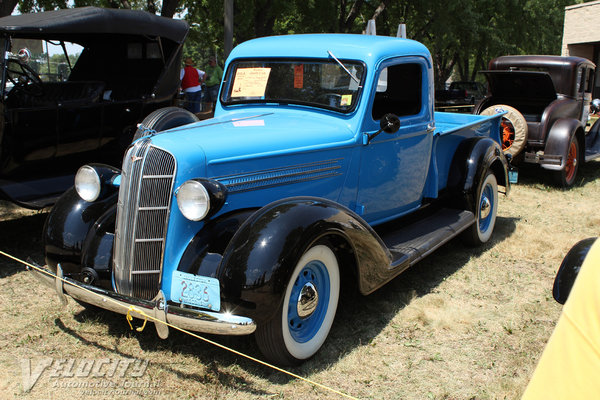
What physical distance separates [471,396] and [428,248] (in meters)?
1.31

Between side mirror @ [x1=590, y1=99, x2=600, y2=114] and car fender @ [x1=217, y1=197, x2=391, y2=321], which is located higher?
side mirror @ [x1=590, y1=99, x2=600, y2=114]

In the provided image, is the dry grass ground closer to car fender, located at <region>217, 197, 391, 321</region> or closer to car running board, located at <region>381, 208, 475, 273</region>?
car running board, located at <region>381, 208, 475, 273</region>

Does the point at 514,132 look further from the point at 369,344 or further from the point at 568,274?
the point at 568,274

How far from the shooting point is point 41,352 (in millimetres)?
3240

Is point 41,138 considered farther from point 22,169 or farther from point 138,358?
point 138,358

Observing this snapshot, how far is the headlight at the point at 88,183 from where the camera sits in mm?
3451

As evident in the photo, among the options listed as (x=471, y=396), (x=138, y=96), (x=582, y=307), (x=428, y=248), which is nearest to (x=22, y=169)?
(x=138, y=96)

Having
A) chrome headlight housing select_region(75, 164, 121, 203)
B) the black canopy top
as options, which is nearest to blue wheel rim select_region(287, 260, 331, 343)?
chrome headlight housing select_region(75, 164, 121, 203)

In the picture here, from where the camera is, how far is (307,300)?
3.08m

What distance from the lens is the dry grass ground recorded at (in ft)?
9.66

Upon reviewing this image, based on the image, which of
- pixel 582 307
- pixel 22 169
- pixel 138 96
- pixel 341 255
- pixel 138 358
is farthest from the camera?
pixel 138 96

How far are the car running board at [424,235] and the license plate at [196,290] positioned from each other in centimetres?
132

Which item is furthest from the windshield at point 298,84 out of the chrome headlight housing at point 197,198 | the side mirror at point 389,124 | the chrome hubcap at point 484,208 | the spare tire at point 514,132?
the spare tire at point 514,132

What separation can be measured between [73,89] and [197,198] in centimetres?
406
